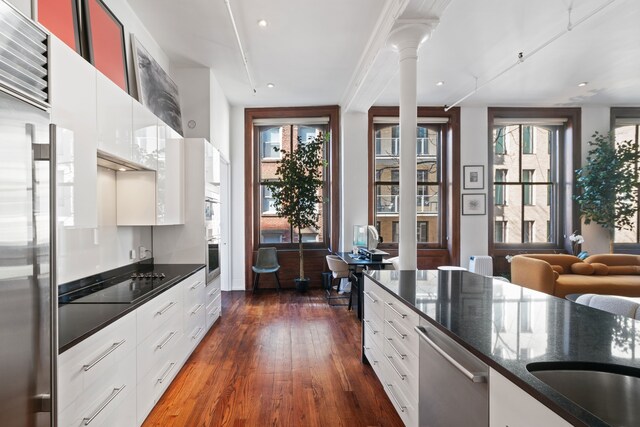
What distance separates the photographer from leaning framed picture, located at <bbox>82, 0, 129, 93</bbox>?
2.41m

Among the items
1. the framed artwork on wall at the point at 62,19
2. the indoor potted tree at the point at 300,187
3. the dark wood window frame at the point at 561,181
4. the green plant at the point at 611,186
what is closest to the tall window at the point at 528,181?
the dark wood window frame at the point at 561,181

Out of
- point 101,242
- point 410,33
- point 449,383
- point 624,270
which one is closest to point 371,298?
point 449,383

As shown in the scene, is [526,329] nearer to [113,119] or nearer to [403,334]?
[403,334]

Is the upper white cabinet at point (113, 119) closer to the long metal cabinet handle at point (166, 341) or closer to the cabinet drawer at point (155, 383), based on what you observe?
the long metal cabinet handle at point (166, 341)

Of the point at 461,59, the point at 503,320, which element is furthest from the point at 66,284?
the point at 461,59

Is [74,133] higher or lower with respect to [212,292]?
higher

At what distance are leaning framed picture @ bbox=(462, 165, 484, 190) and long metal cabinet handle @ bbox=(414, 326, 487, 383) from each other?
17.6 ft

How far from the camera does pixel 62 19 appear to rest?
2.13 meters

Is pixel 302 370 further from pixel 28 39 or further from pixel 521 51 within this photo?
pixel 521 51

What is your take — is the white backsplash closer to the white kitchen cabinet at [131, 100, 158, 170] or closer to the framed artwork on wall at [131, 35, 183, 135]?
the white kitchen cabinet at [131, 100, 158, 170]

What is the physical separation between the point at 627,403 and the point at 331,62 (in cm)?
439

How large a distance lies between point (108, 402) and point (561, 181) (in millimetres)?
7845

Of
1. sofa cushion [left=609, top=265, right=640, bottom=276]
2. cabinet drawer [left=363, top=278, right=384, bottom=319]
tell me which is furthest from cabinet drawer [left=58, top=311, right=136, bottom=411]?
sofa cushion [left=609, top=265, right=640, bottom=276]

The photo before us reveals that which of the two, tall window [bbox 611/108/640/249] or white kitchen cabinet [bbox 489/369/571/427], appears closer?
white kitchen cabinet [bbox 489/369/571/427]
